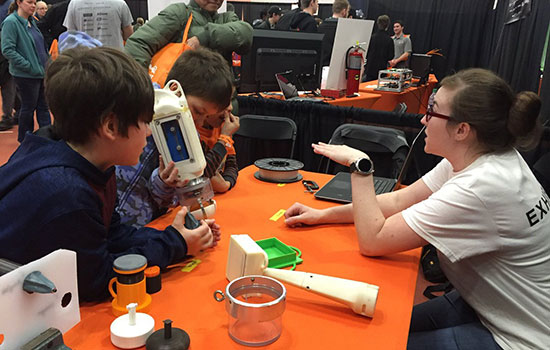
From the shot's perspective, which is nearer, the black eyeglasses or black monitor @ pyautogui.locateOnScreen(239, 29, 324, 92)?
the black eyeglasses

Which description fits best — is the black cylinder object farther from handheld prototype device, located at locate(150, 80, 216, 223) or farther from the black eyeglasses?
the black eyeglasses

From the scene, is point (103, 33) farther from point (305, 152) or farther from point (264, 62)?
point (305, 152)

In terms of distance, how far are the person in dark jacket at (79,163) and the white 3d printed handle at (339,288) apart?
37cm

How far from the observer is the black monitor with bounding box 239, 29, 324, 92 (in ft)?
12.3

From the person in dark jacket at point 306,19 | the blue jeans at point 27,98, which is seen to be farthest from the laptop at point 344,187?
the person in dark jacket at point 306,19

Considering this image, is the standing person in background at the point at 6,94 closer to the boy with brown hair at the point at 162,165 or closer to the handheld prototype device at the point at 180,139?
the boy with brown hair at the point at 162,165

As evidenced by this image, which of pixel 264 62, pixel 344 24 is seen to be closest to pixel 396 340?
pixel 264 62

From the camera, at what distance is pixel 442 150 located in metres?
1.52

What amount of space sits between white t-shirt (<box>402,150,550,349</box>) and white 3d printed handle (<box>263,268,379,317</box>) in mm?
348

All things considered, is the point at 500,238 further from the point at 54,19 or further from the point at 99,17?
the point at 54,19

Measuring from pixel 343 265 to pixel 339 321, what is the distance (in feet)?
0.99

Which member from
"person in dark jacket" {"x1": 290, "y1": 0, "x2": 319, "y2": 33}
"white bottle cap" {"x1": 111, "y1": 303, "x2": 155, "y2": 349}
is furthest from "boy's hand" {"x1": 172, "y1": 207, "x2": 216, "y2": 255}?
"person in dark jacket" {"x1": 290, "y1": 0, "x2": 319, "y2": 33}

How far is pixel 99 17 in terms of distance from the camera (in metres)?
3.86

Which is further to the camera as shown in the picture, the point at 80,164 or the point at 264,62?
the point at 264,62
